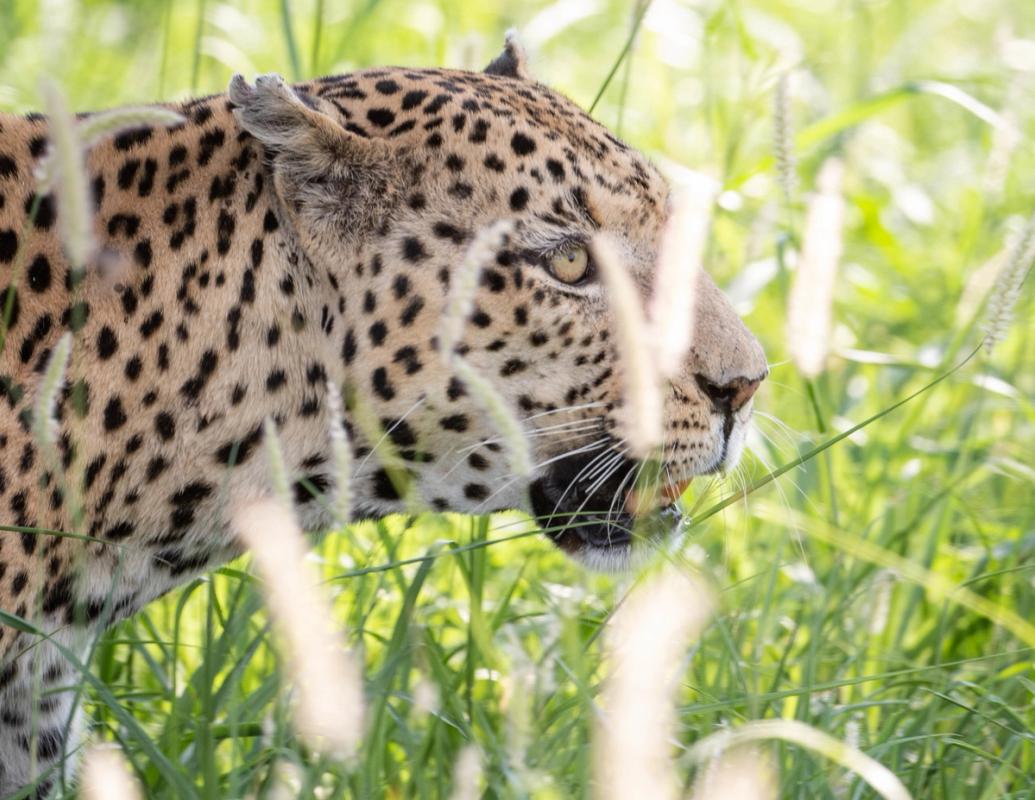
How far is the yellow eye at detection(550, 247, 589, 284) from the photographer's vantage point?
4.23m

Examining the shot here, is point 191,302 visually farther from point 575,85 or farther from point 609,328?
point 575,85

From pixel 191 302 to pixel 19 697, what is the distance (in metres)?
1.18

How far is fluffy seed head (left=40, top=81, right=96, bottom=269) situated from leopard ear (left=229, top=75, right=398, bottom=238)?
3.76 ft

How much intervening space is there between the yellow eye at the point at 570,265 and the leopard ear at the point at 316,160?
1.54 ft

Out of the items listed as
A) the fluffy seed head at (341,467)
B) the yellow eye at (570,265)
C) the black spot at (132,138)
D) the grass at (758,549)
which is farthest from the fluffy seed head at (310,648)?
the black spot at (132,138)

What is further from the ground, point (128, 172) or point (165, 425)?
point (128, 172)

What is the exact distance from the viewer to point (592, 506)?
14.6 feet

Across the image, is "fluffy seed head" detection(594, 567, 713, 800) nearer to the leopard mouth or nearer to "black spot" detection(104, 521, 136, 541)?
the leopard mouth

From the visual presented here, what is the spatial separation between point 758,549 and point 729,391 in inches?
63.3

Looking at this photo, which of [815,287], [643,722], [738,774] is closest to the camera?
[643,722]

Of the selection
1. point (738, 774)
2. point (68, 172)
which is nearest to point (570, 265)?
point (738, 774)

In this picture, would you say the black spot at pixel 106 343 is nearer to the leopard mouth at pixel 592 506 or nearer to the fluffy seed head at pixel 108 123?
the fluffy seed head at pixel 108 123

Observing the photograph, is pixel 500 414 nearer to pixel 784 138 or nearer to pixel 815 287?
pixel 815 287

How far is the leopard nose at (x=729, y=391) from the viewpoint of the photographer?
421 centimetres
